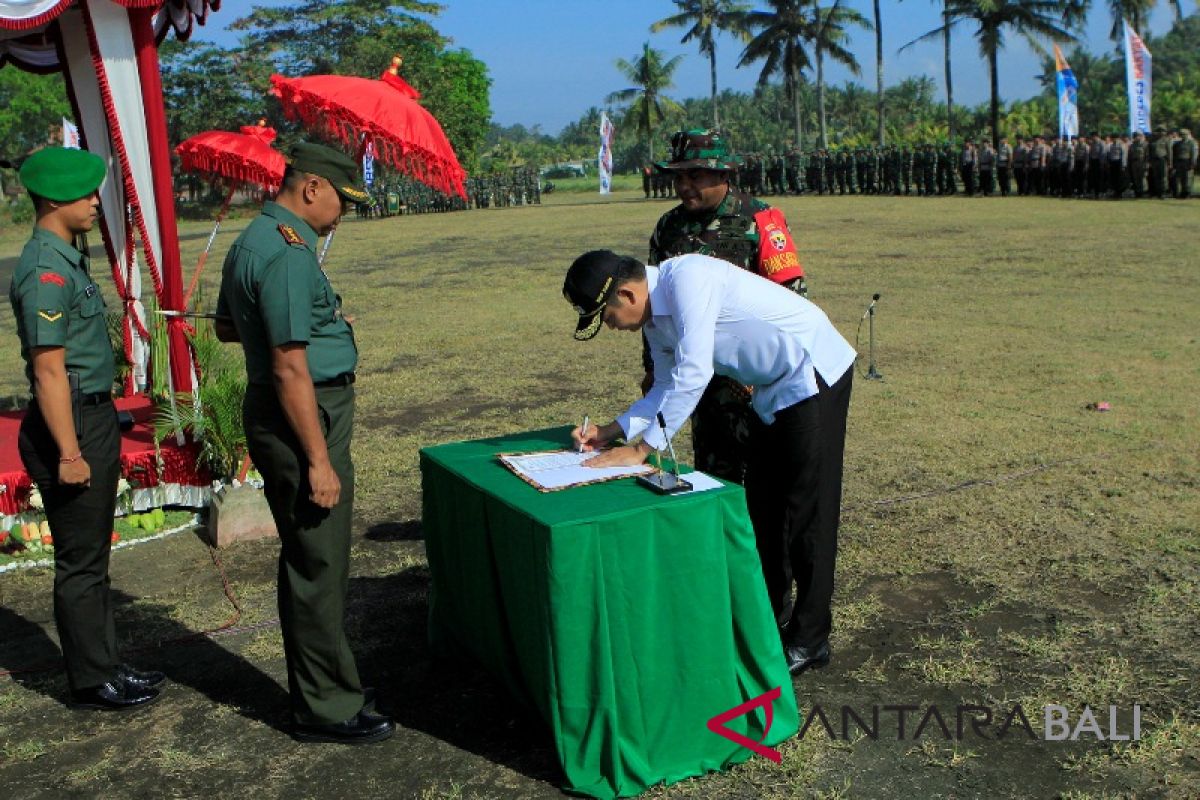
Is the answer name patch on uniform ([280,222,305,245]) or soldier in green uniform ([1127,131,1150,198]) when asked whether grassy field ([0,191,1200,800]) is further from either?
soldier in green uniform ([1127,131,1150,198])

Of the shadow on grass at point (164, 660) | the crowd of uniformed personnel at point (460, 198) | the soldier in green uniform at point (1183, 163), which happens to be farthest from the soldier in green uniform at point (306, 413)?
the crowd of uniformed personnel at point (460, 198)

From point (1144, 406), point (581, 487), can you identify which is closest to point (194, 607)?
point (581, 487)

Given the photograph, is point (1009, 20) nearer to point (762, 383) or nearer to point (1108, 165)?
point (1108, 165)

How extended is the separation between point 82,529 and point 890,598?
3.01 metres

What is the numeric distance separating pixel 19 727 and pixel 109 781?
60cm

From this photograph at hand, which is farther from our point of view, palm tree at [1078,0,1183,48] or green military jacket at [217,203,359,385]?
palm tree at [1078,0,1183,48]

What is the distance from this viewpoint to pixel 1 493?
5.39 metres

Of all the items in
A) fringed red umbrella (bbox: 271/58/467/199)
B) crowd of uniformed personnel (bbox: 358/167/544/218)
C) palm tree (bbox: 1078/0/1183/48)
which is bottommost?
fringed red umbrella (bbox: 271/58/467/199)

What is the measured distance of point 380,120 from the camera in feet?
18.3

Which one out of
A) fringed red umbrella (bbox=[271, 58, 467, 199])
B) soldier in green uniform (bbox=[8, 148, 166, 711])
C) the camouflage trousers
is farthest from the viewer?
fringed red umbrella (bbox=[271, 58, 467, 199])

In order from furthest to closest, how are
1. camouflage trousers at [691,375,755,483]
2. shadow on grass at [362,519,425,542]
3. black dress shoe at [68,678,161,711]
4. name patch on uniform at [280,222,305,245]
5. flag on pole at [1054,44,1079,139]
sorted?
flag on pole at [1054,44,1079,139], shadow on grass at [362,519,425,542], camouflage trousers at [691,375,755,483], black dress shoe at [68,678,161,711], name patch on uniform at [280,222,305,245]

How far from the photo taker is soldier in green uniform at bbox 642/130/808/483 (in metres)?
4.07

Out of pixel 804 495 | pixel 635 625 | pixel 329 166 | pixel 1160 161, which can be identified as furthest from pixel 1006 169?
pixel 635 625

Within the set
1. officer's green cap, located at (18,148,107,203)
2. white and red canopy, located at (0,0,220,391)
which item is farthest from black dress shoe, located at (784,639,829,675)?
white and red canopy, located at (0,0,220,391)
